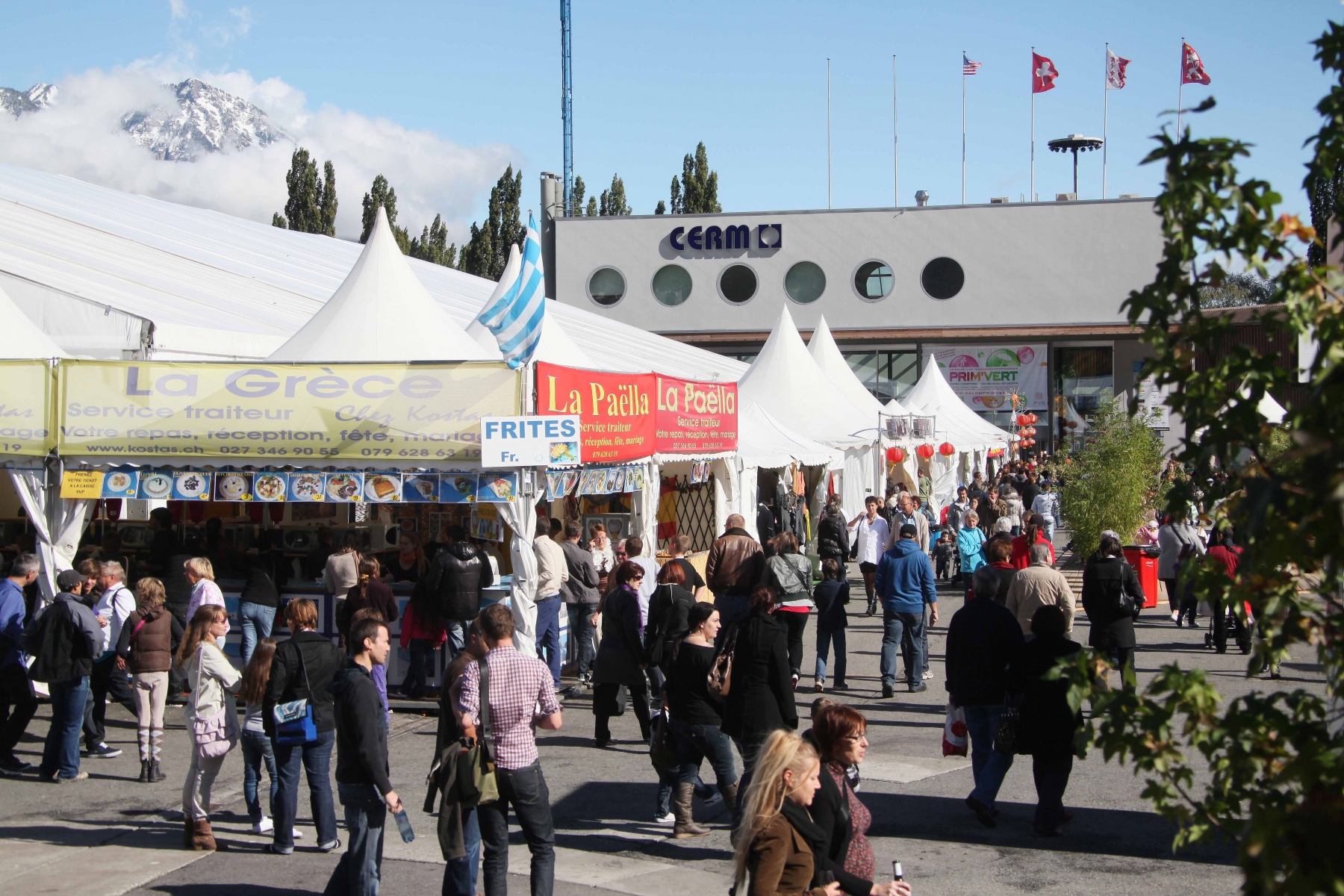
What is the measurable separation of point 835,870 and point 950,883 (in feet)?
7.78

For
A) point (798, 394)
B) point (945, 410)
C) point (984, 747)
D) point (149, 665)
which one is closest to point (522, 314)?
point (149, 665)

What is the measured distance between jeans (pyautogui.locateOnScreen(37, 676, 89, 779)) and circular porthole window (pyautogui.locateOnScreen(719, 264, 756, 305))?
3940cm

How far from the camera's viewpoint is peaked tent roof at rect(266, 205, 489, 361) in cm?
1252

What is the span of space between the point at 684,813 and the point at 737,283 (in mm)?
40598

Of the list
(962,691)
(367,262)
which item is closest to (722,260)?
(367,262)

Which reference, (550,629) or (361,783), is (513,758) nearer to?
(361,783)

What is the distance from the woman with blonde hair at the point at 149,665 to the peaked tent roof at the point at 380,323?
13.6ft

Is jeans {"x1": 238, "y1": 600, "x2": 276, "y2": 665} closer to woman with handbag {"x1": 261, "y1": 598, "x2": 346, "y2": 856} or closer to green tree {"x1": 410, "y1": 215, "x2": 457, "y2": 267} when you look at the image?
woman with handbag {"x1": 261, "y1": 598, "x2": 346, "y2": 856}

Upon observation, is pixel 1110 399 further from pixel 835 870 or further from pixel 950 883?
pixel 835 870

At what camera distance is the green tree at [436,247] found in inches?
2165

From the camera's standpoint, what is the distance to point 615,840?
23.7 feet

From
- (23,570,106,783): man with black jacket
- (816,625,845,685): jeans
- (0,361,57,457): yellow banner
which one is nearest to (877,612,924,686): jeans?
(816,625,845,685): jeans

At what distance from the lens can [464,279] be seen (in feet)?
86.5

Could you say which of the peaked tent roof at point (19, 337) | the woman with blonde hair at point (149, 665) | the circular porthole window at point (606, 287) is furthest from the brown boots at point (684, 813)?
the circular porthole window at point (606, 287)
